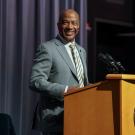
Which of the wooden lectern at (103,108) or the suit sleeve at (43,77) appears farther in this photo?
the suit sleeve at (43,77)

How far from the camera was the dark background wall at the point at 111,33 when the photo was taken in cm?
462

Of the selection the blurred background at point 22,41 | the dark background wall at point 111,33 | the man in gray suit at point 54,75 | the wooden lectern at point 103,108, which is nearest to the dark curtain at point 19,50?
the blurred background at point 22,41

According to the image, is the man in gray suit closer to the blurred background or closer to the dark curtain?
the blurred background

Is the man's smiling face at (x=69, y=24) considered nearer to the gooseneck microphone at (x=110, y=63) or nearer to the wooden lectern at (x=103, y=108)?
the gooseneck microphone at (x=110, y=63)

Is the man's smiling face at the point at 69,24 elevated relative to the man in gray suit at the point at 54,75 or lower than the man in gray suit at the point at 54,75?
elevated

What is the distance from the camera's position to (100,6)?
4.74m

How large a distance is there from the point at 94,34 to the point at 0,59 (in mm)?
1261

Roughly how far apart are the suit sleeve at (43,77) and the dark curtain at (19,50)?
1.02 meters

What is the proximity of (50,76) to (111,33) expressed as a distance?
2223 millimetres

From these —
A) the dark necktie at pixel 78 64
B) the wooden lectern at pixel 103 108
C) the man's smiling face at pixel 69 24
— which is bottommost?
the wooden lectern at pixel 103 108

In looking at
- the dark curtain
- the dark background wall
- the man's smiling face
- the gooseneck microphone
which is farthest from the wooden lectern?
the dark background wall

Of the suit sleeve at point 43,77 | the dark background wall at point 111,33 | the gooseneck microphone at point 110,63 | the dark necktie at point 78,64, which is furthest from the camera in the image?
the dark background wall at point 111,33

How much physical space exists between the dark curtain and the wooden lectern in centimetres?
135

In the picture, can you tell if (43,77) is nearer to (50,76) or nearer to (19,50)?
(50,76)
